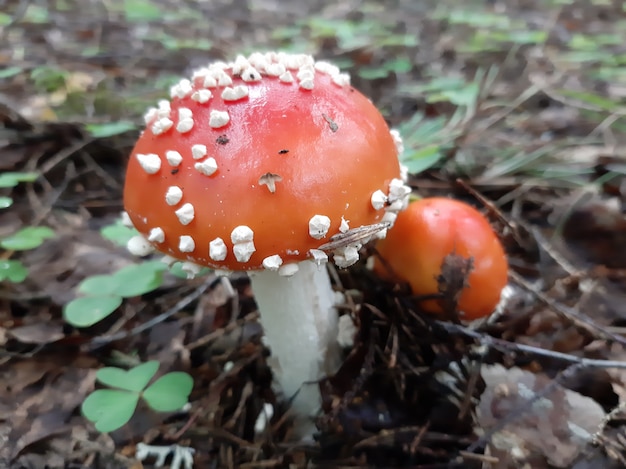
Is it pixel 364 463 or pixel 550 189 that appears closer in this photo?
pixel 364 463

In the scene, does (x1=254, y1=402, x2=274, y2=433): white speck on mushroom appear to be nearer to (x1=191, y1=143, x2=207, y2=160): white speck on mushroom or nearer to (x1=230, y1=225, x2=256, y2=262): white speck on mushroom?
(x1=230, y1=225, x2=256, y2=262): white speck on mushroom

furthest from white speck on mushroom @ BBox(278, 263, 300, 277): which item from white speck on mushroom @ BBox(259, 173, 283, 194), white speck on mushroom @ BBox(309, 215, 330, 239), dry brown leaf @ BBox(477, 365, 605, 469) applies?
dry brown leaf @ BBox(477, 365, 605, 469)

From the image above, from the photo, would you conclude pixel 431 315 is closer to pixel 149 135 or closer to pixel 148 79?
pixel 149 135

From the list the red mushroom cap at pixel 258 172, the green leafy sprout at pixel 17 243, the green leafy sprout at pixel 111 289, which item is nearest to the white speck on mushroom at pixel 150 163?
the red mushroom cap at pixel 258 172

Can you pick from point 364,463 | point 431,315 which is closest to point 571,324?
point 431,315

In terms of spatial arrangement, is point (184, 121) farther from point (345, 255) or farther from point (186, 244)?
point (345, 255)

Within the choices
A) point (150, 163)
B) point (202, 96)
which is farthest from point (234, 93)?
point (150, 163)
